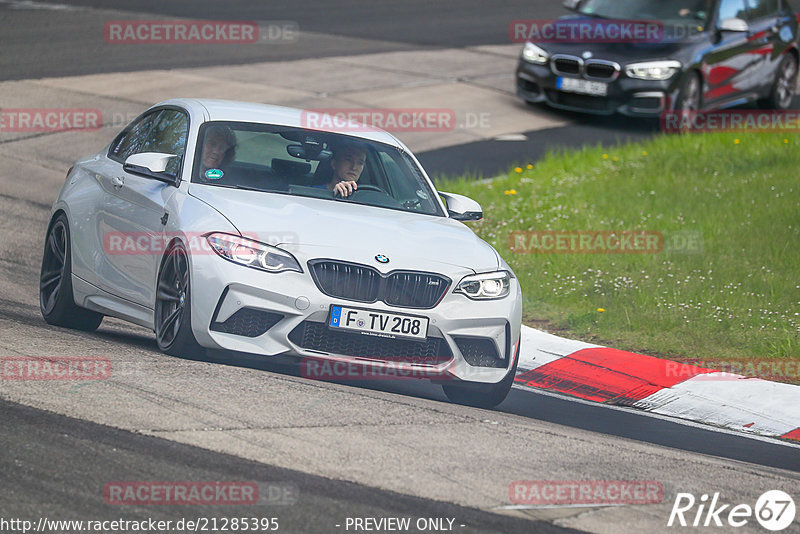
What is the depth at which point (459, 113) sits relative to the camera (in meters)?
18.9

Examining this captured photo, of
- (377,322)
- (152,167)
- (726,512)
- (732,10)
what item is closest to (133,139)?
(152,167)

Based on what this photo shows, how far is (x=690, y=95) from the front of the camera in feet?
59.8

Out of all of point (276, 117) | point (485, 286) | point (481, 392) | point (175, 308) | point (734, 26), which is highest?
point (276, 117)

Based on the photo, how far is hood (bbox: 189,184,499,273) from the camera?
7023 mm

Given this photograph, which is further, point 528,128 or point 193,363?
point 528,128

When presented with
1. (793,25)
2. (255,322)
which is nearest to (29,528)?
(255,322)

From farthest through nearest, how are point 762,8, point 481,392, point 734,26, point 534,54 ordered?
point 762,8 < point 534,54 < point 734,26 < point 481,392

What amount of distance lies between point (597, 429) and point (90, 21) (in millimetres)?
18679

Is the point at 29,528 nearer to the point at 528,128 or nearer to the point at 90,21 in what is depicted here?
the point at 528,128

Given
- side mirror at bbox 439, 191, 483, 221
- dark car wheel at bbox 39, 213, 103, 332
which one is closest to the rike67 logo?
side mirror at bbox 439, 191, 483, 221

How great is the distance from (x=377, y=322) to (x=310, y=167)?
167 cm

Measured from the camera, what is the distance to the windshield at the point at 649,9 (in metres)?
18.7

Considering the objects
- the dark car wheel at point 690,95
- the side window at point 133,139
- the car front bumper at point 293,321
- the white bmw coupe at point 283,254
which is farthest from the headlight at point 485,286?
the dark car wheel at point 690,95

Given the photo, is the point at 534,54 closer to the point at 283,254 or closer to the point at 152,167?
the point at 152,167
